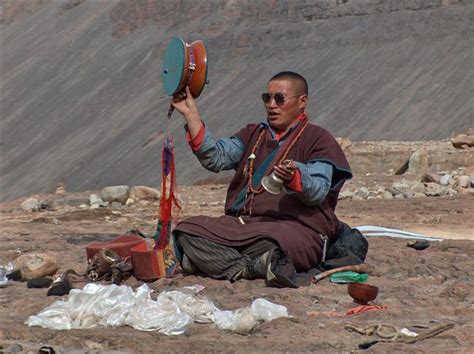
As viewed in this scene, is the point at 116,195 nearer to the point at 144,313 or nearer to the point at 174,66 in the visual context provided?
the point at 174,66

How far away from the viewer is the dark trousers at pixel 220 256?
22.0ft

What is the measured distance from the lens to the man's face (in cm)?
688

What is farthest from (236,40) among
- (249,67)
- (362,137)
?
(362,137)

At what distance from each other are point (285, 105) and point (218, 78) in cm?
3022

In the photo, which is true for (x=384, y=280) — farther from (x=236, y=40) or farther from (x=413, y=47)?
(x=236, y=40)

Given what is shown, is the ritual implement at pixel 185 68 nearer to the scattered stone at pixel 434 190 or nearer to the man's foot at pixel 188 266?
the man's foot at pixel 188 266

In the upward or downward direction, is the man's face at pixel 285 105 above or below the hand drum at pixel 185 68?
below

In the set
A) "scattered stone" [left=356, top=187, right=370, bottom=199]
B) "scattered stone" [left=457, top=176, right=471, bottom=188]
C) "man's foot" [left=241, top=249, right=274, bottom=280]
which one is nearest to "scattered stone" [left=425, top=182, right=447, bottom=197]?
"scattered stone" [left=457, top=176, right=471, bottom=188]

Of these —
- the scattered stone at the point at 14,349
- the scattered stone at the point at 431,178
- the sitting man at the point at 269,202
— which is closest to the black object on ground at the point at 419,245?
the sitting man at the point at 269,202

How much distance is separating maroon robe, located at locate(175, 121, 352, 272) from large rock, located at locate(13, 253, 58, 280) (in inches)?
41.1

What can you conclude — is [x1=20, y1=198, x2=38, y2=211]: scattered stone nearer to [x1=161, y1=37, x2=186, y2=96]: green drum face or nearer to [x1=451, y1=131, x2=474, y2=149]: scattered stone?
[x1=451, y1=131, x2=474, y2=149]: scattered stone

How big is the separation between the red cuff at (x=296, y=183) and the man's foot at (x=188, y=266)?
Result: 2.96 feet

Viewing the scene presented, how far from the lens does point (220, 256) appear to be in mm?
6742

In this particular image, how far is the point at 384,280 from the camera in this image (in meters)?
6.91
